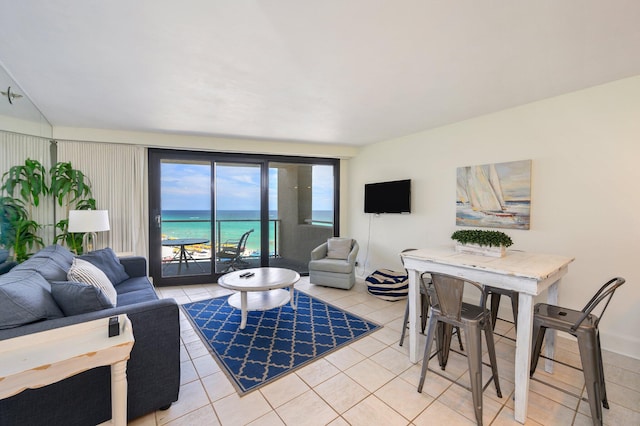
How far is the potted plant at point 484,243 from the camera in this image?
2.13 m

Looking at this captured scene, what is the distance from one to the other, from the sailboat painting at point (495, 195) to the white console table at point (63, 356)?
366cm

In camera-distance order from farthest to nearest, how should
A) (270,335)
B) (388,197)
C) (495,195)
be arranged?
(388,197) → (495,195) → (270,335)

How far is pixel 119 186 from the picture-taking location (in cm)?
408

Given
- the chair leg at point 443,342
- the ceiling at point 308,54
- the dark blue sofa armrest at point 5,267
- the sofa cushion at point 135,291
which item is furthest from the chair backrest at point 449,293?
the dark blue sofa armrest at point 5,267

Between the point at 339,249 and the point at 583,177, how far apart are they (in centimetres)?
317

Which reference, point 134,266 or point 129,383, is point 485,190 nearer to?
point 129,383

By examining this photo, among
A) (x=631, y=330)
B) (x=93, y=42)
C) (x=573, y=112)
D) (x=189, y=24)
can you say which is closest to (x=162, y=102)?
(x=93, y=42)

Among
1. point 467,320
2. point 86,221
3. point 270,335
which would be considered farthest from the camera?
point 86,221

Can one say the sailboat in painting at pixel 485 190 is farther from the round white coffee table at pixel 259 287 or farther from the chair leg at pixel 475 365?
the round white coffee table at pixel 259 287

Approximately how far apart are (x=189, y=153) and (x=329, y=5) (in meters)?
3.65

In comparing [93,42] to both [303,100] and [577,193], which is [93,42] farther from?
[577,193]

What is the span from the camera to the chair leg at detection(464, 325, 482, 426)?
1670mm

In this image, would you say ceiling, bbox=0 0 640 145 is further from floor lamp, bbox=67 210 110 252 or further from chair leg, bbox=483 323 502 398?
chair leg, bbox=483 323 502 398

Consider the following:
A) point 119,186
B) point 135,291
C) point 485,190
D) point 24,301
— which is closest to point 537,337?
point 485,190
